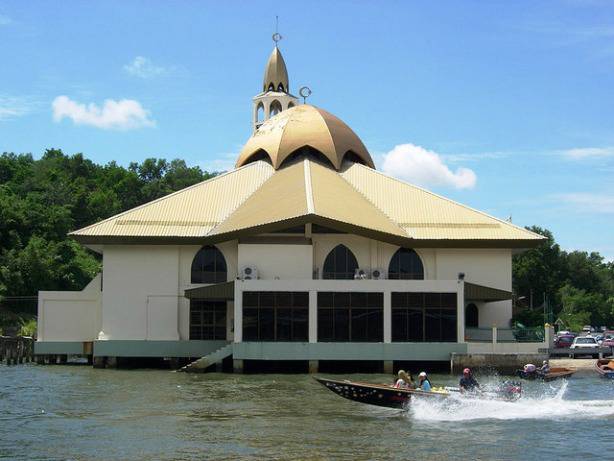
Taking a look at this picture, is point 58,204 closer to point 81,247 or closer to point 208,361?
point 81,247

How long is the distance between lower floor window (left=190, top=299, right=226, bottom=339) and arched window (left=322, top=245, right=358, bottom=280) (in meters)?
5.99

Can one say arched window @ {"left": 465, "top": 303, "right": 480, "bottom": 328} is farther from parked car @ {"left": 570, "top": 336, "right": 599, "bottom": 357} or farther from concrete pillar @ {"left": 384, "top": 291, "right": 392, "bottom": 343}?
concrete pillar @ {"left": 384, "top": 291, "right": 392, "bottom": 343}

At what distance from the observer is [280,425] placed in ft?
90.7

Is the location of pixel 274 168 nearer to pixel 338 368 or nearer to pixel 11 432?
pixel 338 368

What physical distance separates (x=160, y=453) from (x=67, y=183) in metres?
100

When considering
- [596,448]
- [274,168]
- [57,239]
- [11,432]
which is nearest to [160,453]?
[11,432]

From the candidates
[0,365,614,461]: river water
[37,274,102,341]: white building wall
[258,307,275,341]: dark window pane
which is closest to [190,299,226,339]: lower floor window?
[37,274,102,341]: white building wall

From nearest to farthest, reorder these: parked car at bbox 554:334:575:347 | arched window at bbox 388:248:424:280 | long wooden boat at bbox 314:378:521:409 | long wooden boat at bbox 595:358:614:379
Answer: long wooden boat at bbox 314:378:521:409 < long wooden boat at bbox 595:358:614:379 < arched window at bbox 388:248:424:280 < parked car at bbox 554:334:575:347

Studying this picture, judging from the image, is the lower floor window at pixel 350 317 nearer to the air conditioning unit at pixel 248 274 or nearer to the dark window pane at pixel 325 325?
the dark window pane at pixel 325 325

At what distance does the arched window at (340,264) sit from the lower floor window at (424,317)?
586 centimetres

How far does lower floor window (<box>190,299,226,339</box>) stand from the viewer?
52344 millimetres

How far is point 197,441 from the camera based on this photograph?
24.9 m

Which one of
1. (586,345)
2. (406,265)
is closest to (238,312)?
(406,265)

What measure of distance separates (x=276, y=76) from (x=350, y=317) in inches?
1420
